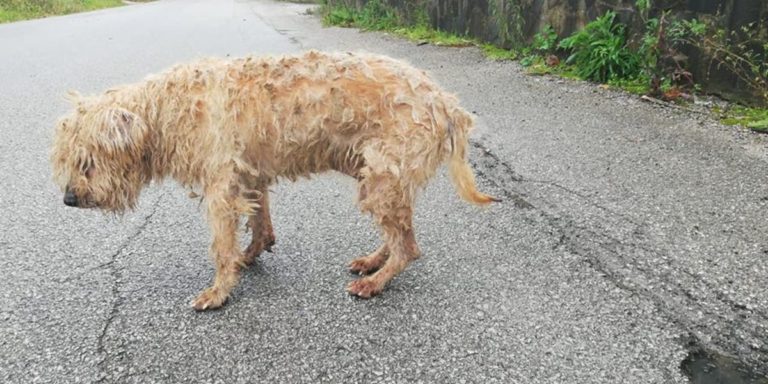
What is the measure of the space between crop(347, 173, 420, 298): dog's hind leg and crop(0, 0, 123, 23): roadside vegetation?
18.9 metres

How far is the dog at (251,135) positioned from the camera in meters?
3.08

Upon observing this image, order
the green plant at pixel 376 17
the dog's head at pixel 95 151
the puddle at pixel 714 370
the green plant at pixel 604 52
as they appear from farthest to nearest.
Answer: the green plant at pixel 376 17 → the green plant at pixel 604 52 → the dog's head at pixel 95 151 → the puddle at pixel 714 370

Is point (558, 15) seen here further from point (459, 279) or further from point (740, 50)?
point (459, 279)

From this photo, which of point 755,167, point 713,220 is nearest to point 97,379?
point 713,220

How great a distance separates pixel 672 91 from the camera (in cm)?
650

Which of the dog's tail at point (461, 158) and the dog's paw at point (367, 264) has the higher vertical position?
the dog's tail at point (461, 158)

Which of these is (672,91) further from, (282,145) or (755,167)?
(282,145)

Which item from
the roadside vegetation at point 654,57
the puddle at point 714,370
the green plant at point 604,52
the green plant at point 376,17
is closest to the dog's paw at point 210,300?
the puddle at point 714,370

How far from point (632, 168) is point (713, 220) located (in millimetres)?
1033

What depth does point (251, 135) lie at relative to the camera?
3.14 m

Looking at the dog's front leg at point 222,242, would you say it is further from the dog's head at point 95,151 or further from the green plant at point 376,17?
the green plant at point 376,17

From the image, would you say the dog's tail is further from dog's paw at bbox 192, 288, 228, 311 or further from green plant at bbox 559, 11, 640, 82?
green plant at bbox 559, 11, 640, 82

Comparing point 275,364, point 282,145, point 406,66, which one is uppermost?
point 406,66

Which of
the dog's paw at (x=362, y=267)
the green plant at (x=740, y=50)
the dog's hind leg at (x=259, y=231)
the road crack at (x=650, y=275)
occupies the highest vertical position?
the green plant at (x=740, y=50)
